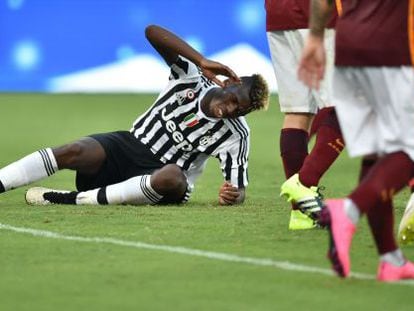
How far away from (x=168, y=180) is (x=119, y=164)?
1.65 ft

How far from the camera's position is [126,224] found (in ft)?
24.4

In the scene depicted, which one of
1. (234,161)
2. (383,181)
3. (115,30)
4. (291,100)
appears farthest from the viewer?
(115,30)

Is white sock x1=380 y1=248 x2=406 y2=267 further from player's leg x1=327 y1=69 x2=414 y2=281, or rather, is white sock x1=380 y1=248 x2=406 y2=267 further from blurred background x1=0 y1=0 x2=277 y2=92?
blurred background x1=0 y1=0 x2=277 y2=92

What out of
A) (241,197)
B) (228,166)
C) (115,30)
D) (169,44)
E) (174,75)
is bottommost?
(115,30)

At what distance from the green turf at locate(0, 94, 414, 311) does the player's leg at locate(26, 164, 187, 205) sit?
4.6 inches

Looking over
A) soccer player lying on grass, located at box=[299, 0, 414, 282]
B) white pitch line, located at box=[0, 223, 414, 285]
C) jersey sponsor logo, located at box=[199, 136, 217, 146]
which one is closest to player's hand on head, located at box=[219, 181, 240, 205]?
jersey sponsor logo, located at box=[199, 136, 217, 146]

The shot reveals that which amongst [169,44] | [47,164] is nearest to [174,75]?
[169,44]

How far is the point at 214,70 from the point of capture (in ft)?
26.1

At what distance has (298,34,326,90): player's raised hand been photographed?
557 cm

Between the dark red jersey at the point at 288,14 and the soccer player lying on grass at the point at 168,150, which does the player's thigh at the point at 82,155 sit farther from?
the dark red jersey at the point at 288,14

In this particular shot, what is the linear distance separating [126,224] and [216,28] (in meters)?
11.7

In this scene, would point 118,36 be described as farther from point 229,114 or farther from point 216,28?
point 229,114

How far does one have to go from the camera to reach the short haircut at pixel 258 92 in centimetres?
814

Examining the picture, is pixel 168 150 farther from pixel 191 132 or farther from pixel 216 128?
pixel 216 128
